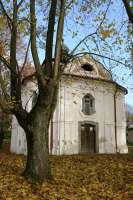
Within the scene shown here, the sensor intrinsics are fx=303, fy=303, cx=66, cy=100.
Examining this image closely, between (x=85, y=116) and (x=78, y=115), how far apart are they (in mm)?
655

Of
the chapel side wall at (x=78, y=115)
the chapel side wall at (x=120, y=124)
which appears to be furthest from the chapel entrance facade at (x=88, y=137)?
the chapel side wall at (x=120, y=124)

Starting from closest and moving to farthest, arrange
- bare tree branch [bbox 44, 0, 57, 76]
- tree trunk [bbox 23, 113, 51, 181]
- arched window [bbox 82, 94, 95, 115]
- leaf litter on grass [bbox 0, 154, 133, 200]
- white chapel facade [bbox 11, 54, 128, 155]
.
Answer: leaf litter on grass [bbox 0, 154, 133, 200]
tree trunk [bbox 23, 113, 51, 181]
bare tree branch [bbox 44, 0, 57, 76]
white chapel facade [bbox 11, 54, 128, 155]
arched window [bbox 82, 94, 95, 115]

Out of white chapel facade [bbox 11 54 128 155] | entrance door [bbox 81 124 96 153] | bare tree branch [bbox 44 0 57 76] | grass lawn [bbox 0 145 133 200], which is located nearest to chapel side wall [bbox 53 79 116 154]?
white chapel facade [bbox 11 54 128 155]

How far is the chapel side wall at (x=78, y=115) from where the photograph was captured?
23.8 m

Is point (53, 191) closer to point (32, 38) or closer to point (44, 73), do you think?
point (44, 73)

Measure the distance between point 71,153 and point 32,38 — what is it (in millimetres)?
15148

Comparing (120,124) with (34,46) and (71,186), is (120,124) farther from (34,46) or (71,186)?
(34,46)

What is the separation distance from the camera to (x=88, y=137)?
25234mm

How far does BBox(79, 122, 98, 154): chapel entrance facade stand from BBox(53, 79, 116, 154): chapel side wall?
0.33 meters

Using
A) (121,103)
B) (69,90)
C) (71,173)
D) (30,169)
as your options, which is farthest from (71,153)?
(30,169)

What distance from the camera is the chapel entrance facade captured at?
81.3ft

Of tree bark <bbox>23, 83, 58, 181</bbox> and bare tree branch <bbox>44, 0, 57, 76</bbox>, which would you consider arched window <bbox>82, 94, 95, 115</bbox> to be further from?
tree bark <bbox>23, 83, 58, 181</bbox>

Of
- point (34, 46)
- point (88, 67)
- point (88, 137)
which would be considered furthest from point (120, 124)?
point (34, 46)

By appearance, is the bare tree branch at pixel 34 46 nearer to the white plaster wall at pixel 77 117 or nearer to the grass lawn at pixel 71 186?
the grass lawn at pixel 71 186
